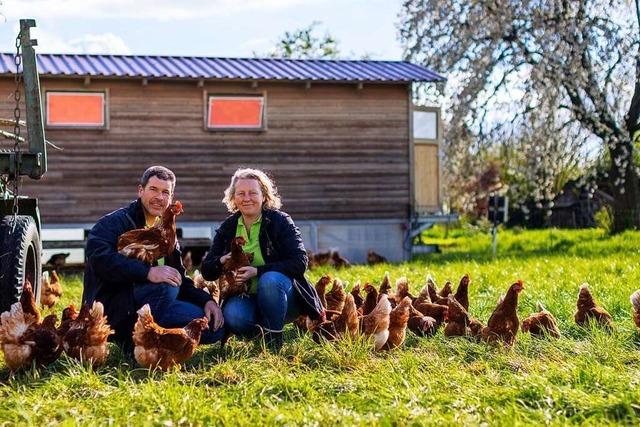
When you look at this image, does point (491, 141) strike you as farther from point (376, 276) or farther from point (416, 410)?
point (416, 410)

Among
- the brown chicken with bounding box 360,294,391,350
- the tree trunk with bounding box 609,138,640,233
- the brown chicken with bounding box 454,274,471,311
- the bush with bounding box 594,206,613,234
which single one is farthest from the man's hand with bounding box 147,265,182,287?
the bush with bounding box 594,206,613,234

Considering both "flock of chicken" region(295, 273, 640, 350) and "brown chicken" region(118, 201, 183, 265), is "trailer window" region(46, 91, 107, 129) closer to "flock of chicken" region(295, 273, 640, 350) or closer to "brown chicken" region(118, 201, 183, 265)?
"flock of chicken" region(295, 273, 640, 350)

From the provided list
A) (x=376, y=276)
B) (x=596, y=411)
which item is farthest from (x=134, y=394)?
(x=376, y=276)

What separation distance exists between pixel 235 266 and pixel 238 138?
10506 mm

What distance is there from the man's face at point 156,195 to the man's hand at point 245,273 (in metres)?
0.68

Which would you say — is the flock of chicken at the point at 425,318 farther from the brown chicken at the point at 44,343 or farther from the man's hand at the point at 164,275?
the brown chicken at the point at 44,343

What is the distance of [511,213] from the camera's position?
30.1m

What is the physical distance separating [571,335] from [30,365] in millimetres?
3811

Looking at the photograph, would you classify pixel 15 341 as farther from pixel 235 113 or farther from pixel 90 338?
pixel 235 113

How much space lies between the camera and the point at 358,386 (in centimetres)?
489

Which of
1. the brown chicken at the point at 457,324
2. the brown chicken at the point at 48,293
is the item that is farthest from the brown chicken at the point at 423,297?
the brown chicken at the point at 48,293

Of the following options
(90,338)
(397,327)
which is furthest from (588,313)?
(90,338)

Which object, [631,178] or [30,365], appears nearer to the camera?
[30,365]

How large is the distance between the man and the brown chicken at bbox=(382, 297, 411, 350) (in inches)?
45.5
